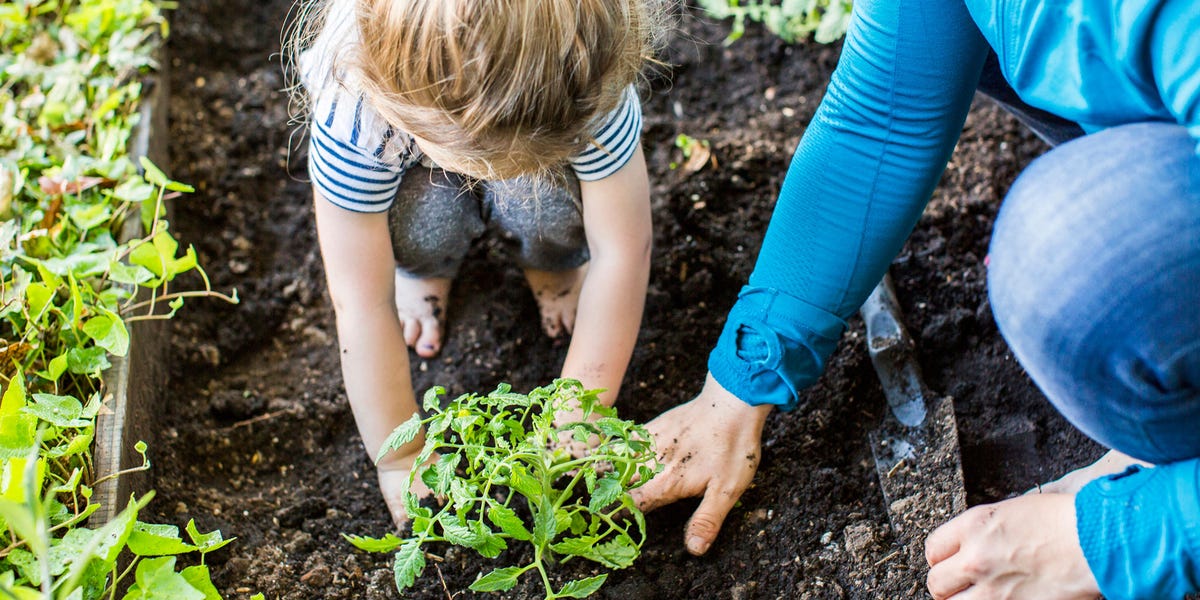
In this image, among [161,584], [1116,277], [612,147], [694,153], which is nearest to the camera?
[1116,277]

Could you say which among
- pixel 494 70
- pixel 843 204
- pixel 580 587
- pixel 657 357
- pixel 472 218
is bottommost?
pixel 657 357

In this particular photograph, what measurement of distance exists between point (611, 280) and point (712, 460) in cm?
33

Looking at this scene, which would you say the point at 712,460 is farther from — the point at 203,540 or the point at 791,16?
the point at 791,16

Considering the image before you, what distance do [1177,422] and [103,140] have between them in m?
1.85

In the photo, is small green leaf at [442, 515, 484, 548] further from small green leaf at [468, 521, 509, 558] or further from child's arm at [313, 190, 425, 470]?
child's arm at [313, 190, 425, 470]

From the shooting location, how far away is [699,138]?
7.46 feet

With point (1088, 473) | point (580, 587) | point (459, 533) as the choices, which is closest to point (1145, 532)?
point (1088, 473)

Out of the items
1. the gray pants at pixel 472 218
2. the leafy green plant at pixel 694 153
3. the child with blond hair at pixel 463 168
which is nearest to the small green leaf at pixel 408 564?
the child with blond hair at pixel 463 168

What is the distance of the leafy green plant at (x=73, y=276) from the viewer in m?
1.24

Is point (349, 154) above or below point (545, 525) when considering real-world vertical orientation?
above

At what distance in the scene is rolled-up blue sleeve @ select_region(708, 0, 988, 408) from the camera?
4.73 feet

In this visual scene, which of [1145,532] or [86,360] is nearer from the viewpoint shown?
[1145,532]

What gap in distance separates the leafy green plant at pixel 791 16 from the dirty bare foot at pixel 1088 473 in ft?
3.51

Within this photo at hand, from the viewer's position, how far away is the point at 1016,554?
1247 mm
